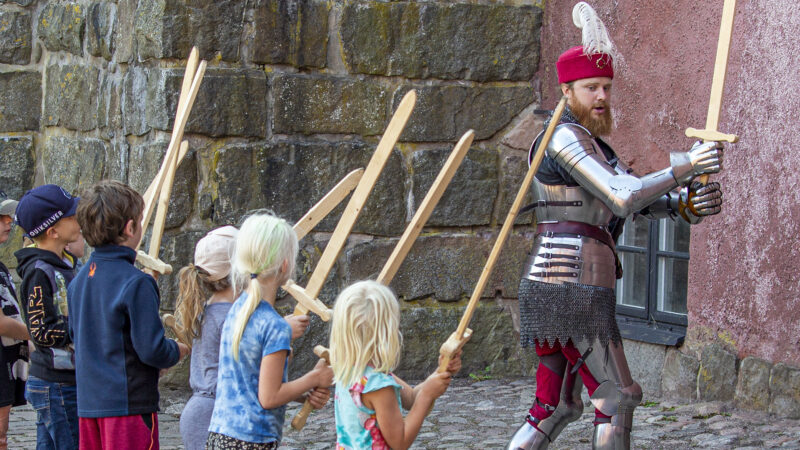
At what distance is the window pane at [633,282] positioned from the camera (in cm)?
558

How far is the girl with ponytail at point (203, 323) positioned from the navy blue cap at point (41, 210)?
1.79 feet

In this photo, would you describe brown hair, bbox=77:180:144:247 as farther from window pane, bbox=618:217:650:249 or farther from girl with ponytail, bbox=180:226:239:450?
window pane, bbox=618:217:650:249

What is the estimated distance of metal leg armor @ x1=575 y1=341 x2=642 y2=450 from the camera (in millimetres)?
3615

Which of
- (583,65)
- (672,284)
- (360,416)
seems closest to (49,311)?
(360,416)

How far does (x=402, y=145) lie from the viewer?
18.3 ft

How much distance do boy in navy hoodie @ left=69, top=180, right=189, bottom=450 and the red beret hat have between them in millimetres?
1503

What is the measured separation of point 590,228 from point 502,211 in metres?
2.06

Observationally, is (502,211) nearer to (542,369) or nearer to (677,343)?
(677,343)

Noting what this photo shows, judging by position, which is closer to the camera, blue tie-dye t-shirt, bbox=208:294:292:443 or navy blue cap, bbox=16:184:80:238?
blue tie-dye t-shirt, bbox=208:294:292:443

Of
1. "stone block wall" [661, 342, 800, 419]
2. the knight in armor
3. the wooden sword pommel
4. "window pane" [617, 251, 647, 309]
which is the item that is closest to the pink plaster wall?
"stone block wall" [661, 342, 800, 419]

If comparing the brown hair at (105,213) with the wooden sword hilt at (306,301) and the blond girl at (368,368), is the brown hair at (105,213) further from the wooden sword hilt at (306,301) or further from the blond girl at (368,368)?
the blond girl at (368,368)

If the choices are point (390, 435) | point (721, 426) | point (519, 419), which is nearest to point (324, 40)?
point (519, 419)

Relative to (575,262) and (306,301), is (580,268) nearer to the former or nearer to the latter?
(575,262)

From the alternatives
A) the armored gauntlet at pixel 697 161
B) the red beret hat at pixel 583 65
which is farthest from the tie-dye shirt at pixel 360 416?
the red beret hat at pixel 583 65
